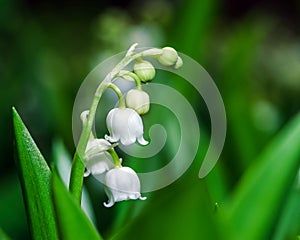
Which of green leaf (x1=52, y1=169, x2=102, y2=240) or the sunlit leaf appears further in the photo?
the sunlit leaf

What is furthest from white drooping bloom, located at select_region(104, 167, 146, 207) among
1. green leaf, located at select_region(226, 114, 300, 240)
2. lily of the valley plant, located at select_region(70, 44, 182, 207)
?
green leaf, located at select_region(226, 114, 300, 240)

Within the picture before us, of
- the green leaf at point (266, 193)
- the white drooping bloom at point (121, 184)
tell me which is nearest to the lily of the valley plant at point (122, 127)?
the white drooping bloom at point (121, 184)

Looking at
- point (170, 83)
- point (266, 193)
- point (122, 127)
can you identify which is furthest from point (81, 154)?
point (170, 83)

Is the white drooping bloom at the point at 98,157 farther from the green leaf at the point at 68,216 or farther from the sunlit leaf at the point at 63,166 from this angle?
the sunlit leaf at the point at 63,166

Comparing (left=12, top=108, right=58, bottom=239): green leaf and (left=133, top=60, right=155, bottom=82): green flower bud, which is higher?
(left=133, top=60, right=155, bottom=82): green flower bud

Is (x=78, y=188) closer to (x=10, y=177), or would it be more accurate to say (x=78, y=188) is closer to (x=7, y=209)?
(x=7, y=209)

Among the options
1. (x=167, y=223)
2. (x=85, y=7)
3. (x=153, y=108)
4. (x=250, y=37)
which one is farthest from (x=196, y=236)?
(x=85, y=7)

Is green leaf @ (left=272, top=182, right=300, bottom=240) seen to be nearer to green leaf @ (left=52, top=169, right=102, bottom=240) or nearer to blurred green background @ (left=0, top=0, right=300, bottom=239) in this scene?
blurred green background @ (left=0, top=0, right=300, bottom=239)
